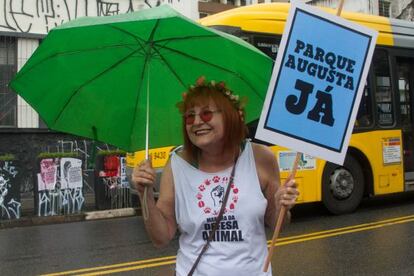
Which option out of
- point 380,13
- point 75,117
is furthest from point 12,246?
point 380,13

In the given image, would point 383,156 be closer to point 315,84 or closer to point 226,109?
point 315,84

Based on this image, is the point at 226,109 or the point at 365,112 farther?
the point at 365,112

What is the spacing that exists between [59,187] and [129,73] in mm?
8856

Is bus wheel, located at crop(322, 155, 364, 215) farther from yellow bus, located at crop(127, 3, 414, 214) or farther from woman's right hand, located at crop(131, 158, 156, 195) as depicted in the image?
woman's right hand, located at crop(131, 158, 156, 195)

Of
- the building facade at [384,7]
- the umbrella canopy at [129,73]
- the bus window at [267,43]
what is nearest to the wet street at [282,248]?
the bus window at [267,43]

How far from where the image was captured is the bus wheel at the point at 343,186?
966 centimetres

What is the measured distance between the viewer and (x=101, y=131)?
10.4ft

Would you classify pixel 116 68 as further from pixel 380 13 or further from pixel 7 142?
pixel 380 13

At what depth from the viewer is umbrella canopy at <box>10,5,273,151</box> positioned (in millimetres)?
2758

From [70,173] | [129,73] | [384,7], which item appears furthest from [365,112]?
[384,7]

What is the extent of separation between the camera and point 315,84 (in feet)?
8.65

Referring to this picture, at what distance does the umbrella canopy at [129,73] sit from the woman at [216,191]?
0.28 meters

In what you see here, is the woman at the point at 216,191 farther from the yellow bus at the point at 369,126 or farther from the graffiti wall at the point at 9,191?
the graffiti wall at the point at 9,191

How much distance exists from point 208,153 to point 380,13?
3045 cm
